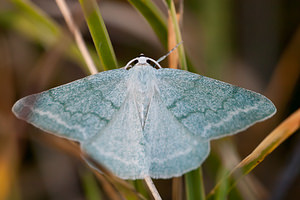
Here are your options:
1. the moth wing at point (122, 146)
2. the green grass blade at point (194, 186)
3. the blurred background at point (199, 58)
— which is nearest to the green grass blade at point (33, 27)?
the blurred background at point (199, 58)

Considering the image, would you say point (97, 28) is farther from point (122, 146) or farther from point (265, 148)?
point (265, 148)

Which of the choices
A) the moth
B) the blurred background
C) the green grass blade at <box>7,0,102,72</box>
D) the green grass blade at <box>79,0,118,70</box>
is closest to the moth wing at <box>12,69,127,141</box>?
the moth

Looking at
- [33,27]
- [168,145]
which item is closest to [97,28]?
[168,145]

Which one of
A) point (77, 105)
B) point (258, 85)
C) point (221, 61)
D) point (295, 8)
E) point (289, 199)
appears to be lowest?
point (289, 199)

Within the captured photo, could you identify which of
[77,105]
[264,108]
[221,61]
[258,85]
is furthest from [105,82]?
[258,85]

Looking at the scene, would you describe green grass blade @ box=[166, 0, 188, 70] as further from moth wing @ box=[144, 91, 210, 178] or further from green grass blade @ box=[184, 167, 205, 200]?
green grass blade @ box=[184, 167, 205, 200]

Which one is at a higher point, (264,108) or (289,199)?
(264,108)

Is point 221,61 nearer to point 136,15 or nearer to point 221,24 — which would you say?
point 221,24
